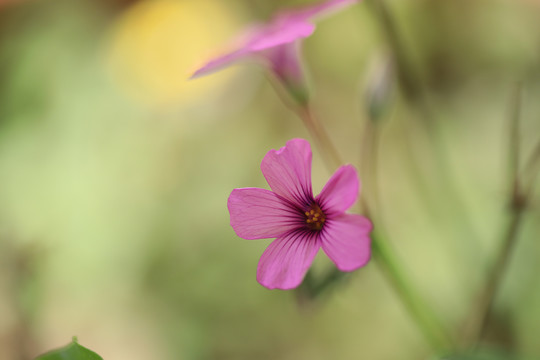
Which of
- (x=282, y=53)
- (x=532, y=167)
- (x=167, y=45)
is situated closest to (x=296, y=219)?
(x=282, y=53)

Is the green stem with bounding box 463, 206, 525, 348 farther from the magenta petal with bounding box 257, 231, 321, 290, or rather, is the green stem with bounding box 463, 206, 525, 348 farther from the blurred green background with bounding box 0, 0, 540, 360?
the magenta petal with bounding box 257, 231, 321, 290

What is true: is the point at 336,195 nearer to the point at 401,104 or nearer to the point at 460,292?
the point at 460,292

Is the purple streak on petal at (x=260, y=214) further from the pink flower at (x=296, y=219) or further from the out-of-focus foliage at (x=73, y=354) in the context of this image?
the out-of-focus foliage at (x=73, y=354)

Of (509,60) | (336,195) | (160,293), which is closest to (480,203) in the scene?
(509,60)

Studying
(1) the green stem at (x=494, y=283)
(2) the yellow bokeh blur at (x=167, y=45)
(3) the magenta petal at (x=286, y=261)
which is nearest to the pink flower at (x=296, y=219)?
(3) the magenta petal at (x=286, y=261)

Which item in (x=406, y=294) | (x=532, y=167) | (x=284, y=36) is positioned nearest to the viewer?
(x=284, y=36)

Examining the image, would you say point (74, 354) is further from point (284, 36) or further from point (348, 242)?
point (284, 36)
